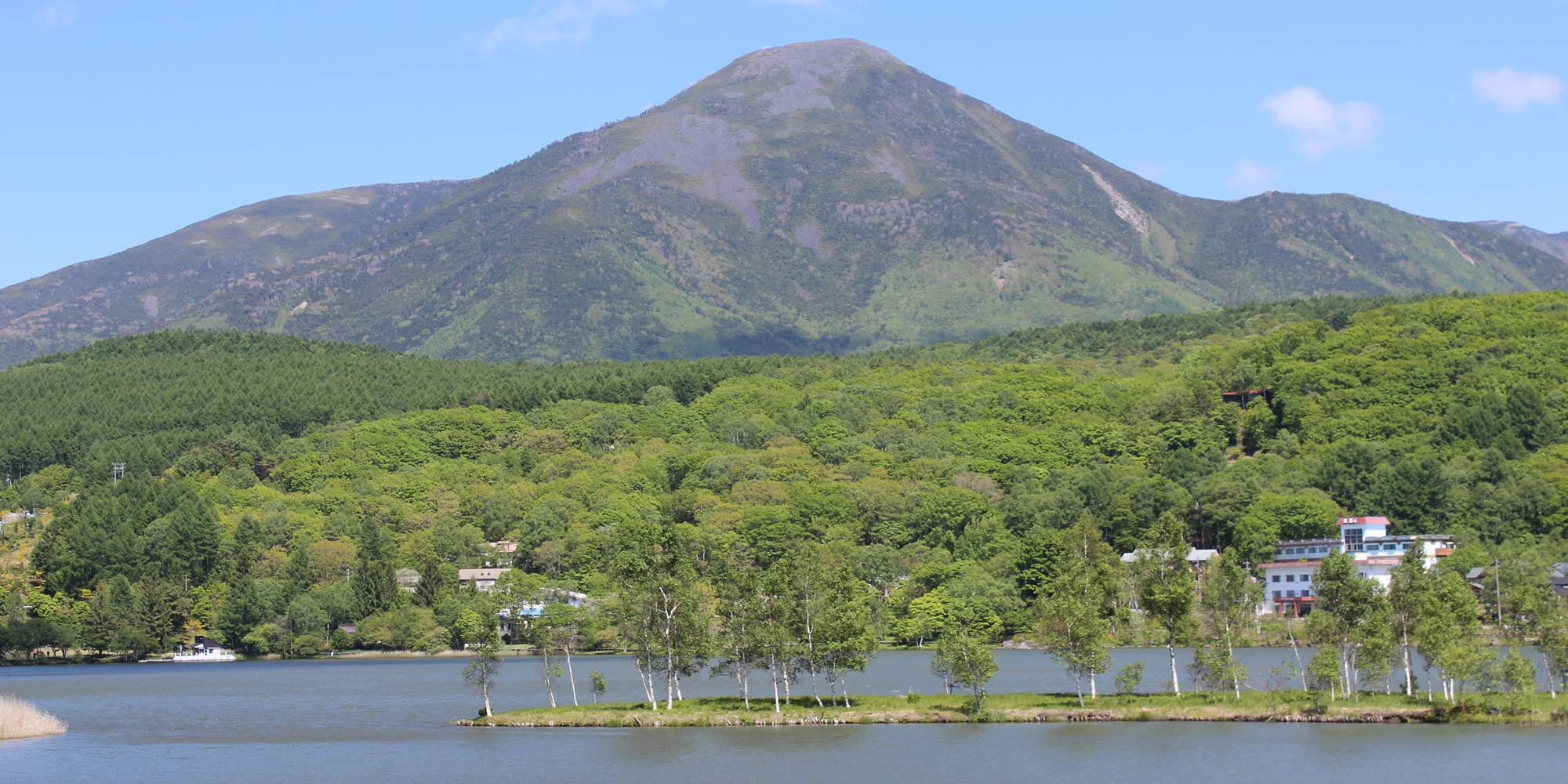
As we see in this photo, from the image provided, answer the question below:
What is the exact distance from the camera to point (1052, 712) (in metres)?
54.2

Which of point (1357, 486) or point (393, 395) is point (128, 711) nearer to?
point (1357, 486)

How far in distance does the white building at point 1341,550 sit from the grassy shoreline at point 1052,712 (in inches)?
1967

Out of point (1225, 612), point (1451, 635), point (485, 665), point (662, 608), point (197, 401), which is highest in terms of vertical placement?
point (197, 401)

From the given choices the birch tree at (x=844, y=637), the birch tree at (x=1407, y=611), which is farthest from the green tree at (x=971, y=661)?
the birch tree at (x=1407, y=611)

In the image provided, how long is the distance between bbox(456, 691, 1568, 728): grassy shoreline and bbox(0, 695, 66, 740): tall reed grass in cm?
1734

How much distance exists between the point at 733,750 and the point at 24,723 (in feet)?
99.9

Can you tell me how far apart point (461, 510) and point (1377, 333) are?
95.4 metres

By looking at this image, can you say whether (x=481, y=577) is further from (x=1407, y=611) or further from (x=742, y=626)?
(x=1407, y=611)

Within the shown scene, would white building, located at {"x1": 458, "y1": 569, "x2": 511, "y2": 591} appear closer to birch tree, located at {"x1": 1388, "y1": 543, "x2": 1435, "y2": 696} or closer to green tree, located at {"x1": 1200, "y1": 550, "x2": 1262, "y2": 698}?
green tree, located at {"x1": 1200, "y1": 550, "x2": 1262, "y2": 698}

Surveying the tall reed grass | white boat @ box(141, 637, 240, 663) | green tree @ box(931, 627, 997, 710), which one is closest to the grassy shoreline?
green tree @ box(931, 627, 997, 710)

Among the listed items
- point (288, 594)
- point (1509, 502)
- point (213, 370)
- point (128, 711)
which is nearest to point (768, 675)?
point (128, 711)

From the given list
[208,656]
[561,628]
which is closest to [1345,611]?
[561,628]

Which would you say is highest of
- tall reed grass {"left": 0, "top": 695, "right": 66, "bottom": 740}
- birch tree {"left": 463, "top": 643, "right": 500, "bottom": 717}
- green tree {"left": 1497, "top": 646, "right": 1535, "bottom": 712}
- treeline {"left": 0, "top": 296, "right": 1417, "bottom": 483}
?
treeline {"left": 0, "top": 296, "right": 1417, "bottom": 483}

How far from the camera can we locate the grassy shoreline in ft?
165
